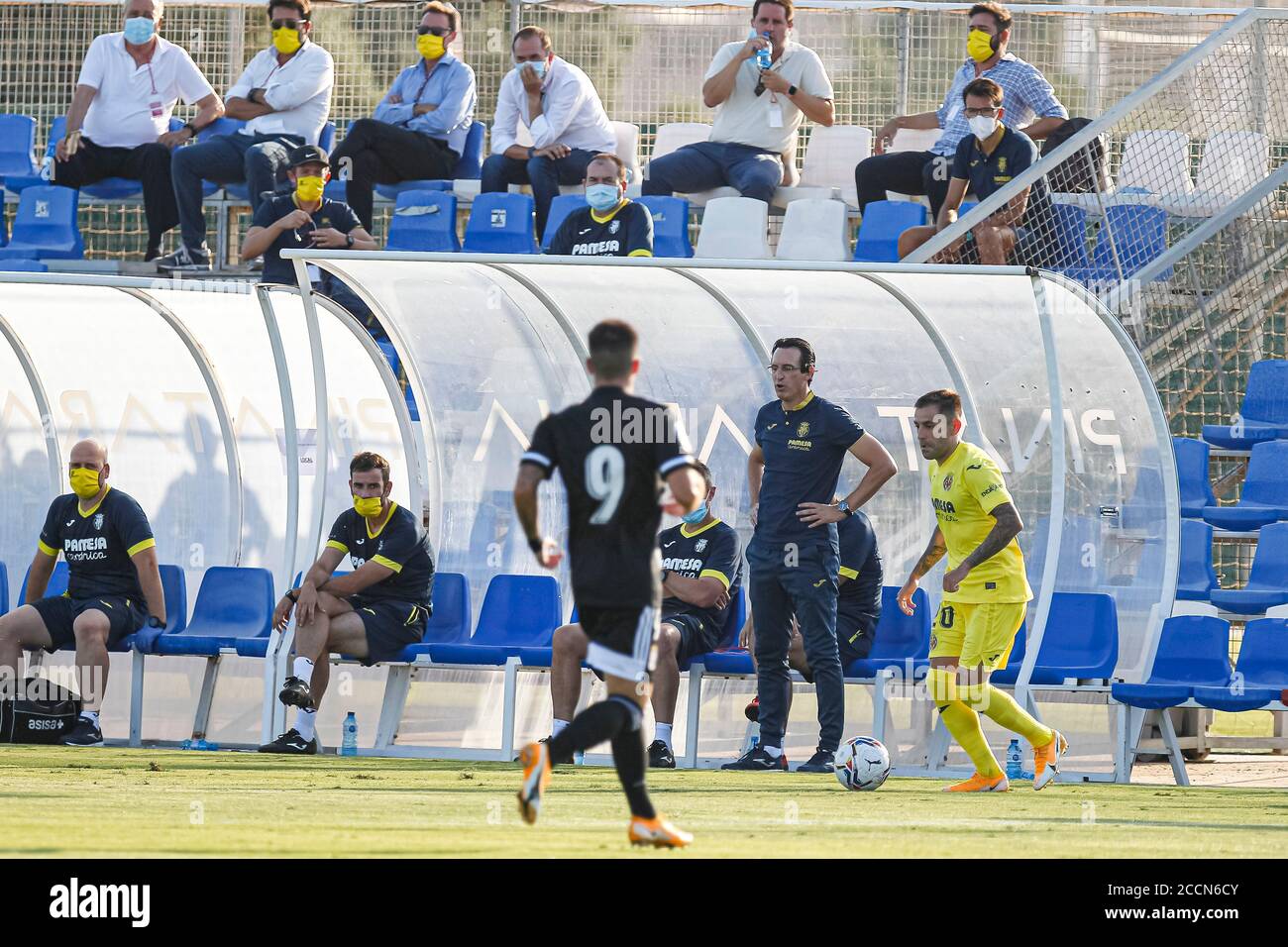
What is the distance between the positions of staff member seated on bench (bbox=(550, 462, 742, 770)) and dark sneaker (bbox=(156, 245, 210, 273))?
5175 millimetres

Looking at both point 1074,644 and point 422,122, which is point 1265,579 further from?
point 422,122

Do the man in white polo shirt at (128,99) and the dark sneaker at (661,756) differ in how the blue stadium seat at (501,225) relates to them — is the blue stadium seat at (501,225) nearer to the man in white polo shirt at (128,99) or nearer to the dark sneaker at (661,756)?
the man in white polo shirt at (128,99)

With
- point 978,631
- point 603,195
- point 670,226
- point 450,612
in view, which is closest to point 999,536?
point 978,631

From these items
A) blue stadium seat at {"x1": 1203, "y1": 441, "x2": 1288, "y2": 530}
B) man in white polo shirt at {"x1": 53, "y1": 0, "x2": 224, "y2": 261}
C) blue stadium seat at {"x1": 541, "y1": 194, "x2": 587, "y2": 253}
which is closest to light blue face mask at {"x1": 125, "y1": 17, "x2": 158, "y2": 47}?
man in white polo shirt at {"x1": 53, "y1": 0, "x2": 224, "y2": 261}

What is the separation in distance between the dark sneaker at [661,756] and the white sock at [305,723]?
1.93m

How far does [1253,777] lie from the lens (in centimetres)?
1305

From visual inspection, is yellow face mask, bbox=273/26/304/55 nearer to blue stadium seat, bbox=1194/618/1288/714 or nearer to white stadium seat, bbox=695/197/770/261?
white stadium seat, bbox=695/197/770/261

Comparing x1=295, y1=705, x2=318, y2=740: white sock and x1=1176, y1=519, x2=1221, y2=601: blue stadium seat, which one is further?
x1=1176, y1=519, x2=1221, y2=601: blue stadium seat

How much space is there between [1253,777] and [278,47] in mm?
8893

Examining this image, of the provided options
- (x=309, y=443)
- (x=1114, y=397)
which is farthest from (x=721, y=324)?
(x=309, y=443)

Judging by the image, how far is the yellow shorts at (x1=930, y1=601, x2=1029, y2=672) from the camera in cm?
995

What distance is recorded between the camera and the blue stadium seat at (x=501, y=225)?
1525cm

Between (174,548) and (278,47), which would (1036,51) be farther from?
(174,548)

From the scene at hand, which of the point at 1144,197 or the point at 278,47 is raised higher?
the point at 278,47
